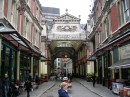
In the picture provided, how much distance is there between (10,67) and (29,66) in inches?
334

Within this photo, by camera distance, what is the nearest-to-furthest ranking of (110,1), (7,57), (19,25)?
(7,57)
(19,25)
(110,1)

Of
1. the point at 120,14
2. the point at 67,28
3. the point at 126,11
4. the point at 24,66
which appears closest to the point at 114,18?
the point at 120,14

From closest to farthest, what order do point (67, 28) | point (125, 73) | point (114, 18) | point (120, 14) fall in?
point (125, 73) < point (120, 14) < point (114, 18) < point (67, 28)

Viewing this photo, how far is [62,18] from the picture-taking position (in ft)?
153

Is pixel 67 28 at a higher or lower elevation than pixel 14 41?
higher

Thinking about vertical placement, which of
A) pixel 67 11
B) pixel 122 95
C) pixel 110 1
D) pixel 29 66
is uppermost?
pixel 67 11

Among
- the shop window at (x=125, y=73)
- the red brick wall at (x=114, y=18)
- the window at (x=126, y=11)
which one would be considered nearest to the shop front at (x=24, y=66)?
the red brick wall at (x=114, y=18)

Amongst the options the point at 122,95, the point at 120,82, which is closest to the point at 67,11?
the point at 120,82

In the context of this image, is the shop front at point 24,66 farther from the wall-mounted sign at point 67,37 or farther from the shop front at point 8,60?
the wall-mounted sign at point 67,37

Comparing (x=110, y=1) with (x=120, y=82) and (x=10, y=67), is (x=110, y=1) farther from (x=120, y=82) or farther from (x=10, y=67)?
(x=10, y=67)

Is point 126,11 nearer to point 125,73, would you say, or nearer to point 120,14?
point 120,14

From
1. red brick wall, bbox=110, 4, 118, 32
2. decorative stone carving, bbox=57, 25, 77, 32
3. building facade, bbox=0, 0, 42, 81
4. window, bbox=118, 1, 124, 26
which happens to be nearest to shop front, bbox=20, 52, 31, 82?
building facade, bbox=0, 0, 42, 81

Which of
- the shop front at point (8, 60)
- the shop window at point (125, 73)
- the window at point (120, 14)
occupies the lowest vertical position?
the shop window at point (125, 73)

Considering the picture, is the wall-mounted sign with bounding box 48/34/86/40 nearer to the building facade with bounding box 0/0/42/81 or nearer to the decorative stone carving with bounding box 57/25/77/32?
the decorative stone carving with bounding box 57/25/77/32
